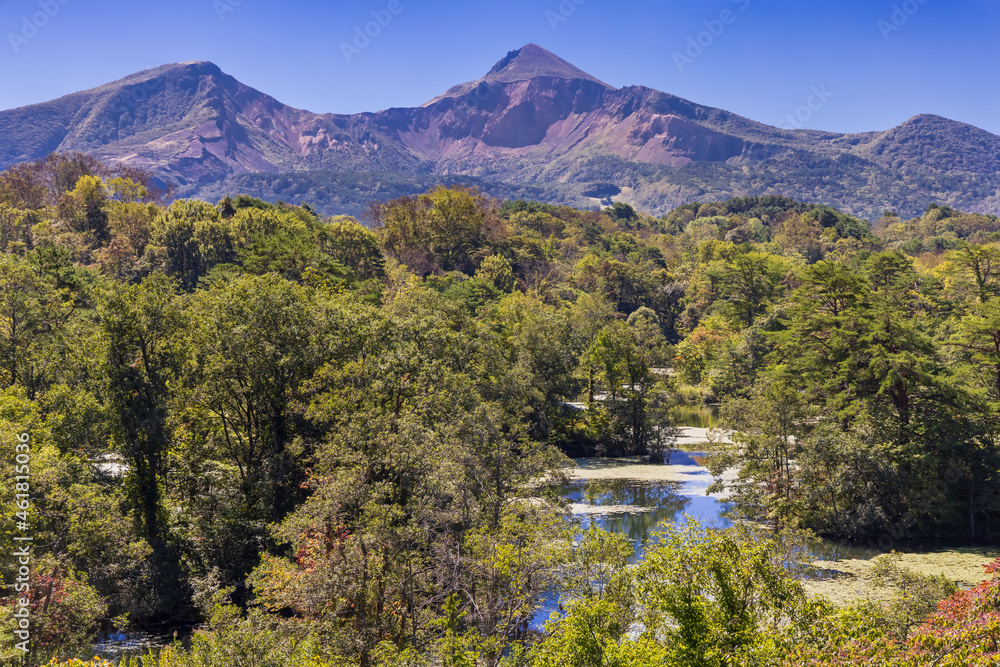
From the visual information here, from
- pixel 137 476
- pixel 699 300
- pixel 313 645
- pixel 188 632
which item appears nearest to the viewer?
pixel 313 645

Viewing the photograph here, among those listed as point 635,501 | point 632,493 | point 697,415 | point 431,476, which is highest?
point 431,476

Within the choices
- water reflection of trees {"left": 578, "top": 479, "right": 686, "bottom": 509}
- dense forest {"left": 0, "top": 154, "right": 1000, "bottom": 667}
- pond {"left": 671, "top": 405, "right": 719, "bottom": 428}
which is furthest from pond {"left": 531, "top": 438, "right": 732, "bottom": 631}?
pond {"left": 671, "top": 405, "right": 719, "bottom": 428}

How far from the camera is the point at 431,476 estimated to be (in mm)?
20422

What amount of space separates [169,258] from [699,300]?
6984 cm

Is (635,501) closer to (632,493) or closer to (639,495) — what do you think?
(639,495)

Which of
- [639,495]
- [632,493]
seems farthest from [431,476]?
[632,493]

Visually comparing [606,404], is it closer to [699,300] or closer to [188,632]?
[188,632]

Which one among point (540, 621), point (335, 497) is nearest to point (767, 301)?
point (540, 621)

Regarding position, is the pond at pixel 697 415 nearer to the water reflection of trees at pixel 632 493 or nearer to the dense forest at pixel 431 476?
the dense forest at pixel 431 476

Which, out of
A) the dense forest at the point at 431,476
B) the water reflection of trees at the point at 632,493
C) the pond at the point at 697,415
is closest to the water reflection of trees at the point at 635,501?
the water reflection of trees at the point at 632,493

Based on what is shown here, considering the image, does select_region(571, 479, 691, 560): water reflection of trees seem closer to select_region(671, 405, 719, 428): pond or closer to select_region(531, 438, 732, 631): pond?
select_region(531, 438, 732, 631): pond

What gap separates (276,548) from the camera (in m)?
25.0

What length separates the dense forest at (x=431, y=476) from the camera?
1355 centimetres

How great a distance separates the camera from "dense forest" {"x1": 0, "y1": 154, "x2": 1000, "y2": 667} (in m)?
13.6
